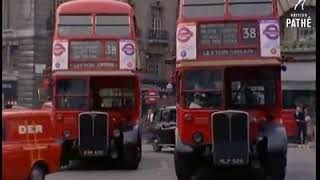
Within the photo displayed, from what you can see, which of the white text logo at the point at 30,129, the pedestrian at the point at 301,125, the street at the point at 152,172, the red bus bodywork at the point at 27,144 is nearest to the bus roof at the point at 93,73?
the street at the point at 152,172

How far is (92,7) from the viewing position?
21.9m

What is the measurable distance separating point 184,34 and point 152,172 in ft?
19.0

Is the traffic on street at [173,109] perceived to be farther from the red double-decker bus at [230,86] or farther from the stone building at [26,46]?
the stone building at [26,46]

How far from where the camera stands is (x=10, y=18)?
54812 mm

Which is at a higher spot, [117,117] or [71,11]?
[71,11]

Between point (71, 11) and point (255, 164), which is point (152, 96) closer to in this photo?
point (71, 11)

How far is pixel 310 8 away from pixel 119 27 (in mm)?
22707

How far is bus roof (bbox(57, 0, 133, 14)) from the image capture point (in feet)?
71.5

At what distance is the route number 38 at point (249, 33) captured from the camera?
16.4 m

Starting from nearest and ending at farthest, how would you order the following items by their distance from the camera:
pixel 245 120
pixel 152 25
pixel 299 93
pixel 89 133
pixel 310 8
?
pixel 245 120, pixel 89 133, pixel 299 93, pixel 310 8, pixel 152 25

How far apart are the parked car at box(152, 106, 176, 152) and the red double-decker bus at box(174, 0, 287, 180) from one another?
11.3m

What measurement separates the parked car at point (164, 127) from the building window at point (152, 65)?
1197 inches

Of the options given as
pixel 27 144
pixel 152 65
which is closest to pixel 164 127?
pixel 27 144

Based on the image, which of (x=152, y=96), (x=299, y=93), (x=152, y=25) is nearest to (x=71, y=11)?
(x=299, y=93)
